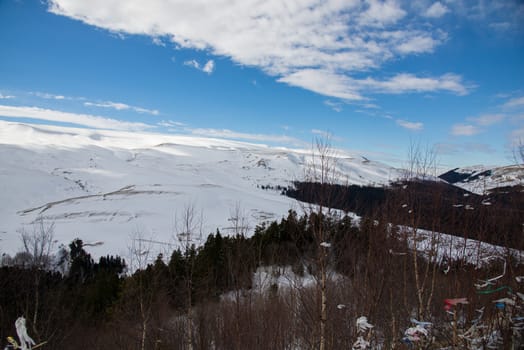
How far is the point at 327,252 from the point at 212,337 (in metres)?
13.4

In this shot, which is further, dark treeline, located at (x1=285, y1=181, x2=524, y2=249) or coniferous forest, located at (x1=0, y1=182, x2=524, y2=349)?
dark treeline, located at (x1=285, y1=181, x2=524, y2=249)

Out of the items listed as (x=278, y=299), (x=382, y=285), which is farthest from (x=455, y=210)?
(x=278, y=299)

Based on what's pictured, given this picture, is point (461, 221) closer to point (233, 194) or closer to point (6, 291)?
point (6, 291)

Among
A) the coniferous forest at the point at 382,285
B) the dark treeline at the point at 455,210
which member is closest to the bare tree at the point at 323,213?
the coniferous forest at the point at 382,285

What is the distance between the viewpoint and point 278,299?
17.9 meters

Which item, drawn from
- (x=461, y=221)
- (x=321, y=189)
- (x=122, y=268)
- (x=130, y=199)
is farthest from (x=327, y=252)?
(x=130, y=199)

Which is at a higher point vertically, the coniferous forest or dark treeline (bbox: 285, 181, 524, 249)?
dark treeline (bbox: 285, 181, 524, 249)

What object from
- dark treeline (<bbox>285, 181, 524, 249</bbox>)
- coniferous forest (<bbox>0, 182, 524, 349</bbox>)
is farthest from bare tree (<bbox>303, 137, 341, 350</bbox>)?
dark treeline (<bbox>285, 181, 524, 249</bbox>)

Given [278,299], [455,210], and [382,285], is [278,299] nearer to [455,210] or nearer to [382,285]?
[455,210]

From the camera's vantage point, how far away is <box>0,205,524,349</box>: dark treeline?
9047mm

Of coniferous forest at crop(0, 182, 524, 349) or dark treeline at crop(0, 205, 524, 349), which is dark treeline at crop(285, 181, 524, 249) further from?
dark treeline at crop(0, 205, 524, 349)

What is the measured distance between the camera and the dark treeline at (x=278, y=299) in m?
9.05

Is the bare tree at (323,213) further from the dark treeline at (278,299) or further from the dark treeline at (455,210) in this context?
the dark treeline at (455,210)

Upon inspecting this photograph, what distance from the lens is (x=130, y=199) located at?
127688mm
